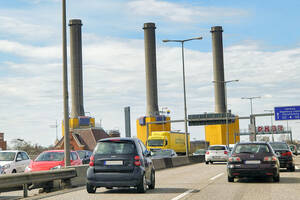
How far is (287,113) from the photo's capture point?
204 ft

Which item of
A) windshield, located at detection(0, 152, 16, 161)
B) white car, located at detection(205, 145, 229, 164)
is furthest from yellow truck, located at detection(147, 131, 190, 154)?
windshield, located at detection(0, 152, 16, 161)

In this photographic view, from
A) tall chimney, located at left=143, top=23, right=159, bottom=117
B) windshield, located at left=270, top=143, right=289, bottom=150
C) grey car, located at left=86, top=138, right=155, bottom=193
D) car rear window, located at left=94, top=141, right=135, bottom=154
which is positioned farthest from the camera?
tall chimney, located at left=143, top=23, right=159, bottom=117

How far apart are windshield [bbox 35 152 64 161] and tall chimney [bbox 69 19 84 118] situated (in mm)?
74159

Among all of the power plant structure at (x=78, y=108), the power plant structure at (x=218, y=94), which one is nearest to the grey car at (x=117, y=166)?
the power plant structure at (x=78, y=108)

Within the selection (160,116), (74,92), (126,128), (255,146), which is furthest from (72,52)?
(255,146)

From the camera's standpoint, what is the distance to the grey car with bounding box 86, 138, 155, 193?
14000mm

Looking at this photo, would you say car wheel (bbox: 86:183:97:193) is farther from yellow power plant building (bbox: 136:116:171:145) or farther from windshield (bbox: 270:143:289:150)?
yellow power plant building (bbox: 136:116:171:145)

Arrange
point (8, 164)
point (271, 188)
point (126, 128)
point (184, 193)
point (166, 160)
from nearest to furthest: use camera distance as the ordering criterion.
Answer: point (184, 193), point (271, 188), point (8, 164), point (166, 160), point (126, 128)

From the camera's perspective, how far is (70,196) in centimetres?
1357

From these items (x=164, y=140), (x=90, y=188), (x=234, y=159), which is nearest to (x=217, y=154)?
(x=234, y=159)

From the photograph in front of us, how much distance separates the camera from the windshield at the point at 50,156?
66.0 ft

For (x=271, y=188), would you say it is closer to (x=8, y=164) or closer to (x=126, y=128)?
(x=8, y=164)

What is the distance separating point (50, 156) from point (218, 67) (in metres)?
76.8

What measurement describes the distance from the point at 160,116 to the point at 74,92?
1636 cm
